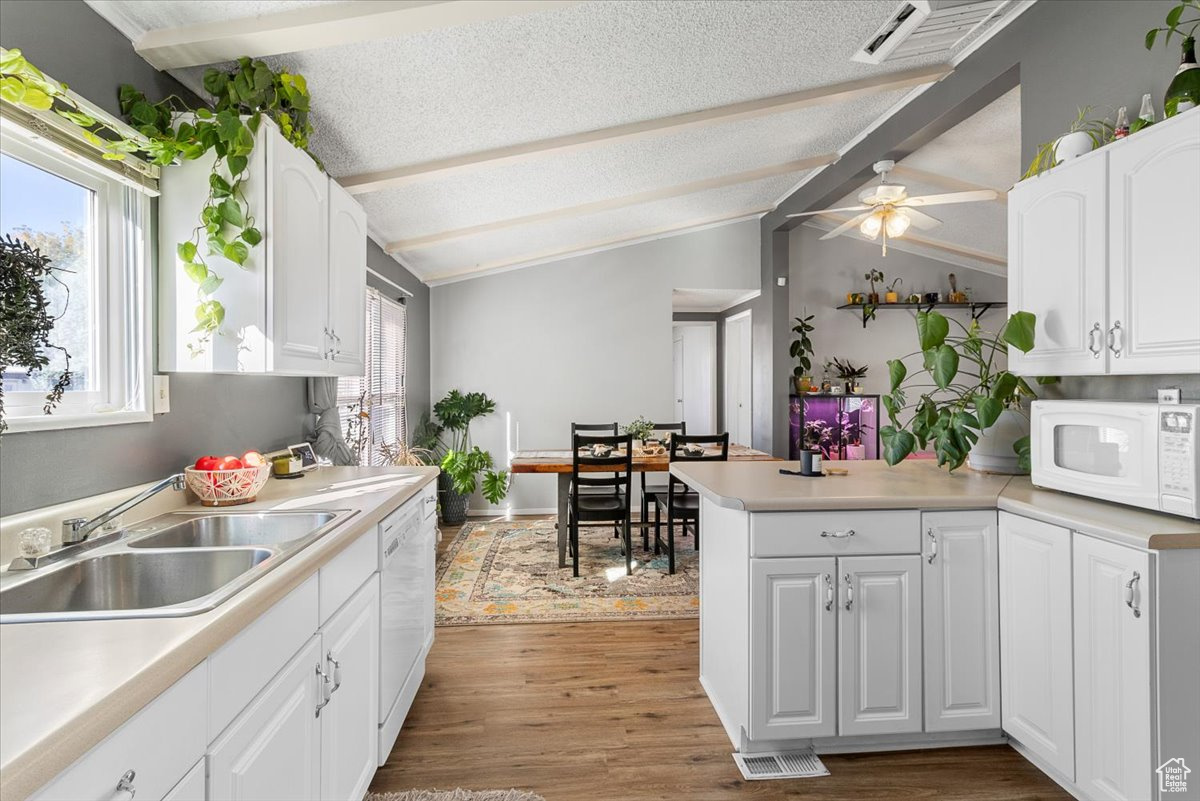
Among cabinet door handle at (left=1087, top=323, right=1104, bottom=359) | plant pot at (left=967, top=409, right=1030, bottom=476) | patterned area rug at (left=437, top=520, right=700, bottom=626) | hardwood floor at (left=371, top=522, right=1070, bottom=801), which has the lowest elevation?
hardwood floor at (left=371, top=522, right=1070, bottom=801)

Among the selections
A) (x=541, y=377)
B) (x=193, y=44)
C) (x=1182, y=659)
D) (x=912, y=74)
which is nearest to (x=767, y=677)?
(x=1182, y=659)

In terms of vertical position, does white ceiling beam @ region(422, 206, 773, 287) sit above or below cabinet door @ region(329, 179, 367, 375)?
above

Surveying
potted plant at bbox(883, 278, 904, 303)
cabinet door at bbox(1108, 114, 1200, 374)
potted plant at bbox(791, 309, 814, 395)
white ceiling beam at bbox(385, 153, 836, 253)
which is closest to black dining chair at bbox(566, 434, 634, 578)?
white ceiling beam at bbox(385, 153, 836, 253)

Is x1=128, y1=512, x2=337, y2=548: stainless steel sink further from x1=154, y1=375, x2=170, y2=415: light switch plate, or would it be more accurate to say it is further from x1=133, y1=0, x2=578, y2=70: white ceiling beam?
x1=133, y1=0, x2=578, y2=70: white ceiling beam

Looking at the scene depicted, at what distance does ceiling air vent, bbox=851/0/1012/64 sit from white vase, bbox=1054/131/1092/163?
0.83 meters

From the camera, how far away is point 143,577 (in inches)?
55.5

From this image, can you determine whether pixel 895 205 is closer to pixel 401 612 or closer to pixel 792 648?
pixel 792 648

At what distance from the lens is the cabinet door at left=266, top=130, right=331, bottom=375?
1809mm

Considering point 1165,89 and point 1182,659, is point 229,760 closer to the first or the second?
point 1182,659

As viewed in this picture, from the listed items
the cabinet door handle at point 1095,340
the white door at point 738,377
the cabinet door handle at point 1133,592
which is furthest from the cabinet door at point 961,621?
the white door at point 738,377

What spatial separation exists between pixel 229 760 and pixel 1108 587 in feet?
6.85

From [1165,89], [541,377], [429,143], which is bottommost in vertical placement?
[541,377]

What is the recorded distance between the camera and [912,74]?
3.22 metres

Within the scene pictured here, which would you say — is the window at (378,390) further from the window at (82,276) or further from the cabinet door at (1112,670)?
the cabinet door at (1112,670)
